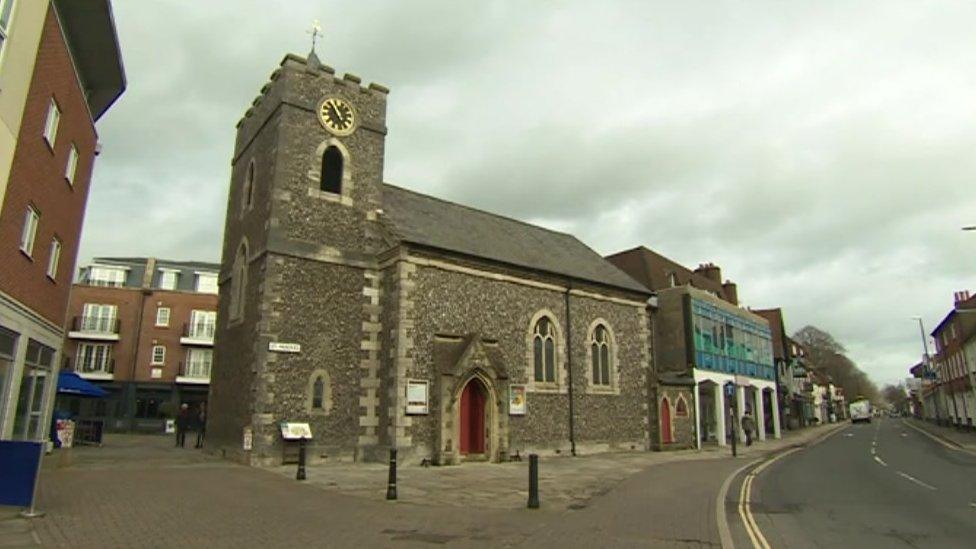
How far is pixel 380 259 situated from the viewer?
22.0m

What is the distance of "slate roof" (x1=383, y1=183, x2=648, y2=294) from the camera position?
23.1 metres

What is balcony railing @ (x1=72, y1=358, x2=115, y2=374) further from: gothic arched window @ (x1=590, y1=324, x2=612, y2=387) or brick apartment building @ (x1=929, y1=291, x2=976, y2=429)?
brick apartment building @ (x1=929, y1=291, x2=976, y2=429)

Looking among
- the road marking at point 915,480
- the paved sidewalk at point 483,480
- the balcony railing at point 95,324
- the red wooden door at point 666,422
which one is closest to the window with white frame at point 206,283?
the balcony railing at point 95,324

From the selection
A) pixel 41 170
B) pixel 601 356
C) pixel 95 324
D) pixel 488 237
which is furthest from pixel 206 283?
pixel 41 170

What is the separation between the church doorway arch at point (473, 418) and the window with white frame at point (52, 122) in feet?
45.8

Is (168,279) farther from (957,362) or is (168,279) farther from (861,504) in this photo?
(957,362)

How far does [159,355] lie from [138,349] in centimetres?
151

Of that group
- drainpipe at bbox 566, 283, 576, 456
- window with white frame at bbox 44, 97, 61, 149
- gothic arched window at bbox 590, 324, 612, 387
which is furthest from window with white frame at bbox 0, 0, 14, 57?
gothic arched window at bbox 590, 324, 612, 387

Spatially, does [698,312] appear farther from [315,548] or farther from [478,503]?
[315,548]

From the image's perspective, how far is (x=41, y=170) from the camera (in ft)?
49.6

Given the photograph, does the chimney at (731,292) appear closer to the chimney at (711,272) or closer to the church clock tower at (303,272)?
the chimney at (711,272)

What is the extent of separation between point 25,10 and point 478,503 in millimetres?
13435

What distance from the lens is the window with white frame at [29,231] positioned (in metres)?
14.5

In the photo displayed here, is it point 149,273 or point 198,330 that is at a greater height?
point 149,273
